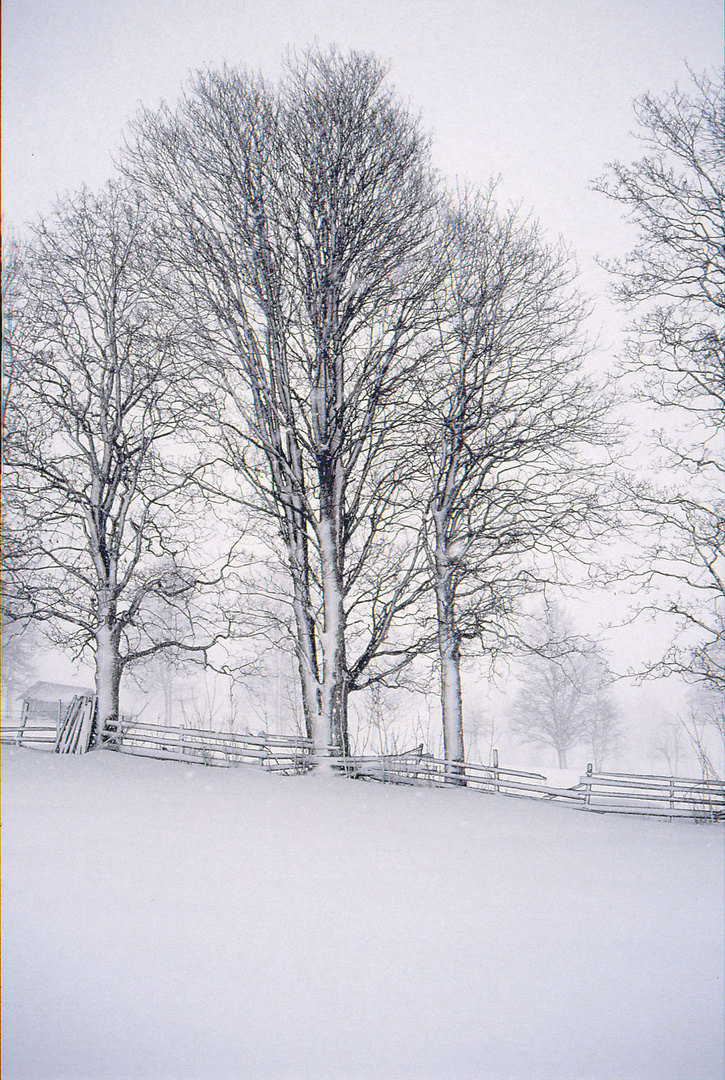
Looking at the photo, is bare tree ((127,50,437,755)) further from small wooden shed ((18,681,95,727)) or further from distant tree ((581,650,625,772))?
distant tree ((581,650,625,772))

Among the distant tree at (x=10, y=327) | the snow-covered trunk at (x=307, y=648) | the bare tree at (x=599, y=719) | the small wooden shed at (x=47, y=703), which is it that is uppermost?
the distant tree at (x=10, y=327)

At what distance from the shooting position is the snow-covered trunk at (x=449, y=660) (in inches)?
500

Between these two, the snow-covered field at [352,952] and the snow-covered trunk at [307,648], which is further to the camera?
the snow-covered trunk at [307,648]

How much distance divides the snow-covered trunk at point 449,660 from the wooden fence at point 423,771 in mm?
341

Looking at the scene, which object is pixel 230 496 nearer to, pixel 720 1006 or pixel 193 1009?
pixel 193 1009

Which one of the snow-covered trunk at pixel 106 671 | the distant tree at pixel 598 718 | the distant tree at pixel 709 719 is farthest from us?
the distant tree at pixel 598 718

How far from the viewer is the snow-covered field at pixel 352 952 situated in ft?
12.8

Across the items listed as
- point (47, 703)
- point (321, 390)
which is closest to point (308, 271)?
point (321, 390)

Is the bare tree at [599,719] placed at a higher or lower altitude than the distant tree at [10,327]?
lower

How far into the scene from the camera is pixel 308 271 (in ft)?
40.7

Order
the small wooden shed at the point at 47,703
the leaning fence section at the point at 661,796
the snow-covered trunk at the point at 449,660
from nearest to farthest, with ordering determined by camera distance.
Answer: the leaning fence section at the point at 661,796
the snow-covered trunk at the point at 449,660
the small wooden shed at the point at 47,703

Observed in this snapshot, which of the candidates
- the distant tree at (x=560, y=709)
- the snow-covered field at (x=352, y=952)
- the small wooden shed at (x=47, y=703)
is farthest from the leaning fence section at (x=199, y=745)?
the distant tree at (x=560, y=709)

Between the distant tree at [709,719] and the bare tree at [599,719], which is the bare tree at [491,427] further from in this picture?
the bare tree at [599,719]

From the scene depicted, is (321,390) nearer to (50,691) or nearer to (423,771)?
(423,771)
